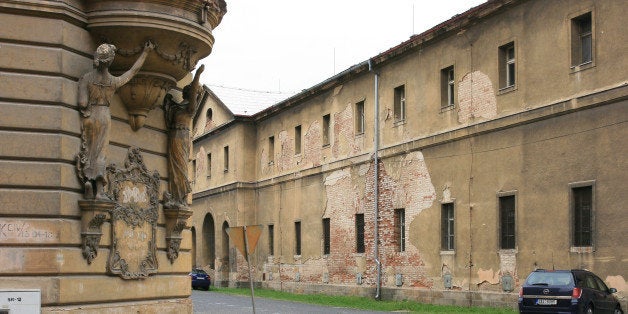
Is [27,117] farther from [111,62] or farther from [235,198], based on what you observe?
[235,198]

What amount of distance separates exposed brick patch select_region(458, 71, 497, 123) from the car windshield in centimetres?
748

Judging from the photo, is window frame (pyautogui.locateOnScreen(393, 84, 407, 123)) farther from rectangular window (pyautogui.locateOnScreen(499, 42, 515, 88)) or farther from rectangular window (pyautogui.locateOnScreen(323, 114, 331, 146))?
rectangular window (pyautogui.locateOnScreen(323, 114, 331, 146))

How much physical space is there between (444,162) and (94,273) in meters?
20.7

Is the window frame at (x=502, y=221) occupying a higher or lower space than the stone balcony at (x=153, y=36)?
lower

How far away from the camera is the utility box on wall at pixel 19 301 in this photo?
975 centimetres

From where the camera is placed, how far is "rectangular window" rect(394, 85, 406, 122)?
35.3m

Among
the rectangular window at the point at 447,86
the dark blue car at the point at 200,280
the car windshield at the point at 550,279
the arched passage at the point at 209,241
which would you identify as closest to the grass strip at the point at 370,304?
the car windshield at the point at 550,279

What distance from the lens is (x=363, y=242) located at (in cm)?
3809

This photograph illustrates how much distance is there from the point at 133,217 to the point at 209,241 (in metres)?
43.4

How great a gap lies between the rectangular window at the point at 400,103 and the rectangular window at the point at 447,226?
4.79 metres

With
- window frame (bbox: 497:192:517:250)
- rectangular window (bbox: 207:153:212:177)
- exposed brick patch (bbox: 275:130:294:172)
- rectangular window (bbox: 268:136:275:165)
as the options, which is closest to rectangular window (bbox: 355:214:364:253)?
exposed brick patch (bbox: 275:130:294:172)

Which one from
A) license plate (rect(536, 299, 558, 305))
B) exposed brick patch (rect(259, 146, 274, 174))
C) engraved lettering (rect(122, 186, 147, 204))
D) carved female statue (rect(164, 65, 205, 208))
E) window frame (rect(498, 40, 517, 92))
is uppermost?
window frame (rect(498, 40, 517, 92))

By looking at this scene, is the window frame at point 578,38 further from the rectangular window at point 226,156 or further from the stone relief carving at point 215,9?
the rectangular window at point 226,156

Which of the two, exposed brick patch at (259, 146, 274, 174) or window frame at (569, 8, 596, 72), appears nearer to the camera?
window frame at (569, 8, 596, 72)
